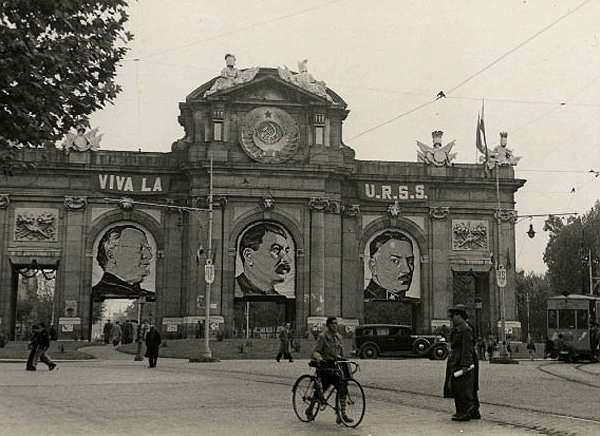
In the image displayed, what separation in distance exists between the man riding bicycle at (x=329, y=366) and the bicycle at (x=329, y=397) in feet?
0.06

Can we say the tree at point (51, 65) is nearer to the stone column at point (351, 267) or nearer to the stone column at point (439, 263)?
the stone column at point (351, 267)

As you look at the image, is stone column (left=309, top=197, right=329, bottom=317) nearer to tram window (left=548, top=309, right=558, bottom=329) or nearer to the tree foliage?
tram window (left=548, top=309, right=558, bottom=329)

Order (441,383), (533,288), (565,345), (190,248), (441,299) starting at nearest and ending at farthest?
1. (441,383)
2. (565,345)
3. (190,248)
4. (441,299)
5. (533,288)

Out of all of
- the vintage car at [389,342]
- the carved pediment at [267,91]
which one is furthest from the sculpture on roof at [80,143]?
the vintage car at [389,342]

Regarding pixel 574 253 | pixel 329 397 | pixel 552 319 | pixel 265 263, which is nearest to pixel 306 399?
pixel 329 397

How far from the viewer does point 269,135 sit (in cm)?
5447

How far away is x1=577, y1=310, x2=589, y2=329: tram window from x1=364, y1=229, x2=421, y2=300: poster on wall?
49.2 ft

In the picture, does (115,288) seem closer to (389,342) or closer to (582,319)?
(389,342)

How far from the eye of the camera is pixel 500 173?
5916 centimetres

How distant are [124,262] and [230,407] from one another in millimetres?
38777

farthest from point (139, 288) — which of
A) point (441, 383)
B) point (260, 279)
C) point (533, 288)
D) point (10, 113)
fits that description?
point (533, 288)

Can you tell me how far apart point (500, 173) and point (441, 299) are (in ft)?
31.9

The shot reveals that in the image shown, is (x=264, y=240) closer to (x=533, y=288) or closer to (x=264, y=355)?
(x=264, y=355)

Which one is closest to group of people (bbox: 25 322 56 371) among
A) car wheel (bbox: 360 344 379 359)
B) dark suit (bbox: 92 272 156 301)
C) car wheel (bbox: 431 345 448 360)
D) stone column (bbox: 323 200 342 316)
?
car wheel (bbox: 360 344 379 359)
